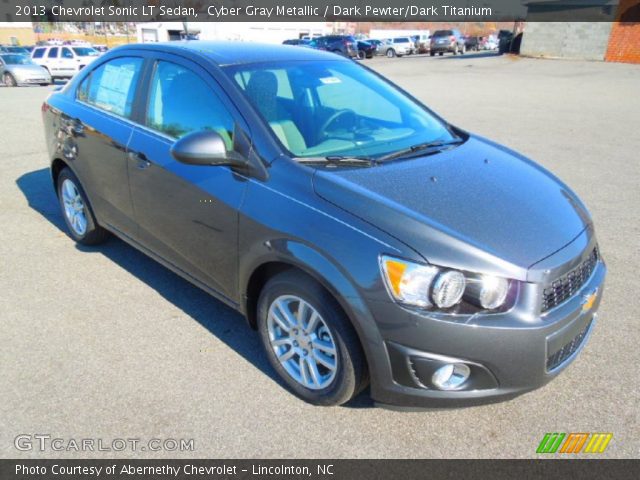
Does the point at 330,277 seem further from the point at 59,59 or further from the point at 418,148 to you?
the point at 59,59

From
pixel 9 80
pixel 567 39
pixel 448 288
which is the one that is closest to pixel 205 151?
pixel 448 288

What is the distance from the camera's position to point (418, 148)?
3.05 m

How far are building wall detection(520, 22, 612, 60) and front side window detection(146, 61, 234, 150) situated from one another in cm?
3051

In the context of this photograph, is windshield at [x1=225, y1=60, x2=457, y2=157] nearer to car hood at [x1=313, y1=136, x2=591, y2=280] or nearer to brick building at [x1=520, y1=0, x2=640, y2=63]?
car hood at [x1=313, y1=136, x2=591, y2=280]

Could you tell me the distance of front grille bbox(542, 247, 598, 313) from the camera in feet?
7.20

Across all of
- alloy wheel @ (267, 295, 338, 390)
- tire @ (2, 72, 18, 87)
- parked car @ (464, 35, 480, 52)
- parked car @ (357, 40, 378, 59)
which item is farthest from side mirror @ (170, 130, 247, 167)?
parked car @ (464, 35, 480, 52)

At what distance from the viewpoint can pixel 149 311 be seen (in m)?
3.47

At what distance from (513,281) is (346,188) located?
33.5 inches

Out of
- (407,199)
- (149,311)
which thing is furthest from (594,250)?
(149,311)

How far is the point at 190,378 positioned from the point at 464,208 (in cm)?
176

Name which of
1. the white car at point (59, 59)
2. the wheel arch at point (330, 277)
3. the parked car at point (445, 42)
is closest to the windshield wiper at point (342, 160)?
the wheel arch at point (330, 277)

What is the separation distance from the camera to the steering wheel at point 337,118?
2.97m

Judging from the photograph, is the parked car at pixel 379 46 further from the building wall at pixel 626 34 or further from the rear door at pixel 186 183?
the rear door at pixel 186 183

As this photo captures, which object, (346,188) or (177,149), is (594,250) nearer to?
(346,188)
